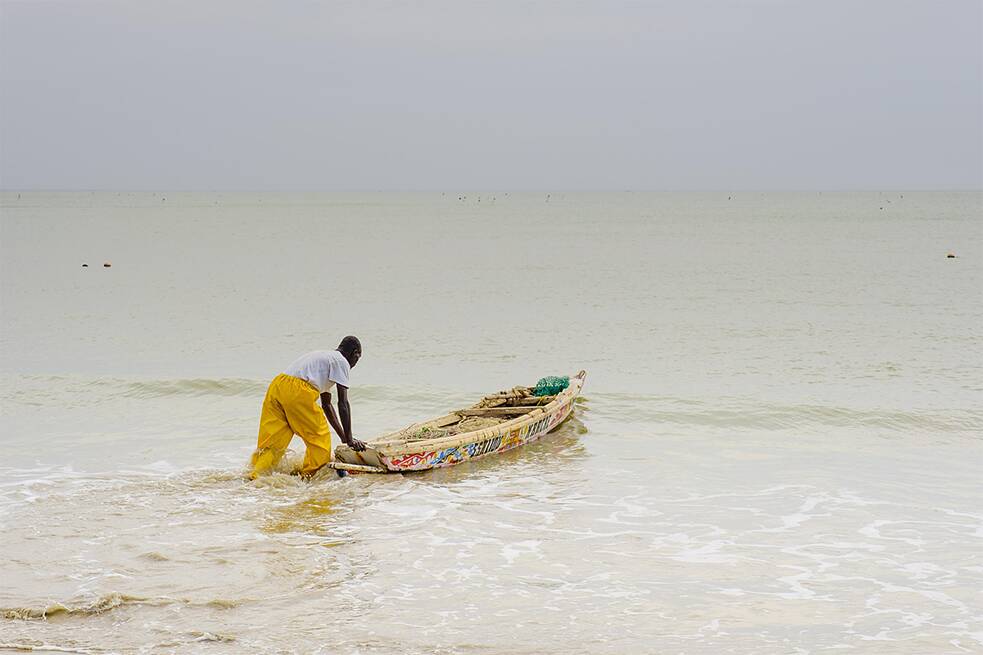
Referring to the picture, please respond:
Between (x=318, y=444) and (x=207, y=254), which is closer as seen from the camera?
(x=318, y=444)

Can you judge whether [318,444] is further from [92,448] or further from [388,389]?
[388,389]

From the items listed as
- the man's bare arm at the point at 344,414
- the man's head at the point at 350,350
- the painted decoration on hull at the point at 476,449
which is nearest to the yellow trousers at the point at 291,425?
the man's bare arm at the point at 344,414

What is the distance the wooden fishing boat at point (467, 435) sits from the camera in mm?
10148

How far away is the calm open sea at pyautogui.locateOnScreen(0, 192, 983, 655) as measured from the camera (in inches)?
265

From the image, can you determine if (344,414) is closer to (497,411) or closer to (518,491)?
(518,491)

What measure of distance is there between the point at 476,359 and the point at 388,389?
368cm

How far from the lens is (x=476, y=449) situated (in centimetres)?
1107

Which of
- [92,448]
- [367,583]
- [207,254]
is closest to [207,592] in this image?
[367,583]

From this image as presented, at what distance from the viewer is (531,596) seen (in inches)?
285

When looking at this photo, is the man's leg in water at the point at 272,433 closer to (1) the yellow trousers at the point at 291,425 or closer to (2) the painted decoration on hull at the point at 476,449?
(1) the yellow trousers at the point at 291,425

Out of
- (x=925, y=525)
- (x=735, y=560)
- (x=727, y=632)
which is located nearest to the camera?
(x=727, y=632)

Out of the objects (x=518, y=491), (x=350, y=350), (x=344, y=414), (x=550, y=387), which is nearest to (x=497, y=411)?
(x=550, y=387)

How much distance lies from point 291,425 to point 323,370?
64cm

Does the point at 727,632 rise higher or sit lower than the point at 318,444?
lower
